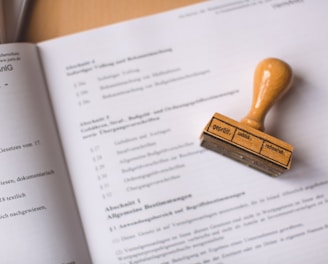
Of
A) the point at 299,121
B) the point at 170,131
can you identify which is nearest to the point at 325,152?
the point at 299,121

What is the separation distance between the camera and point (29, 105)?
0.48m

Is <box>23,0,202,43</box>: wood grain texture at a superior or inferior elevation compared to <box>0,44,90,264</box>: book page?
superior

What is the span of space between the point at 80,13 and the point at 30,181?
8.4 inches

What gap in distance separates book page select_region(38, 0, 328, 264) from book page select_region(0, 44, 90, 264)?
0.06 feet

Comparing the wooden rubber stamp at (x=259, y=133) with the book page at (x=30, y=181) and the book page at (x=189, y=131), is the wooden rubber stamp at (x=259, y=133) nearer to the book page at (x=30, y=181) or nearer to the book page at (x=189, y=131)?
the book page at (x=189, y=131)

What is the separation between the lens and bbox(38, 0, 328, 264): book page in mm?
485

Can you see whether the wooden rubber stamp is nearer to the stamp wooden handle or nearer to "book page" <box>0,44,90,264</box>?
the stamp wooden handle

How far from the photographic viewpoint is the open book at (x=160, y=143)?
476 millimetres

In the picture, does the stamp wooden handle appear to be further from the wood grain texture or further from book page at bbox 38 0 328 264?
the wood grain texture

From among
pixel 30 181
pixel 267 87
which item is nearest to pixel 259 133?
pixel 267 87

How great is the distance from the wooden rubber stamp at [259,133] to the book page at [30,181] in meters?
0.18

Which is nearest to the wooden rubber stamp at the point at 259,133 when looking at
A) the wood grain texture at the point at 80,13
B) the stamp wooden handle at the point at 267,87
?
the stamp wooden handle at the point at 267,87

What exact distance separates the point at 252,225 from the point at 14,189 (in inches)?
10.8

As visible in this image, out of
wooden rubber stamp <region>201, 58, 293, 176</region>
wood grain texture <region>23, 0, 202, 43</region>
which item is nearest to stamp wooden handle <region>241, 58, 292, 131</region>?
wooden rubber stamp <region>201, 58, 293, 176</region>
